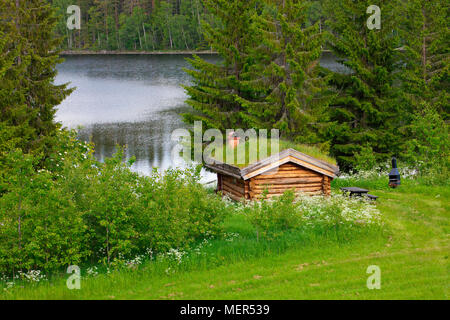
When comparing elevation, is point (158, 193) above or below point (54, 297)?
above

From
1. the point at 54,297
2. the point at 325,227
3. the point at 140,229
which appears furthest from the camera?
the point at 325,227

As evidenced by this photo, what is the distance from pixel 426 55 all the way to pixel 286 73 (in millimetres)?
10833

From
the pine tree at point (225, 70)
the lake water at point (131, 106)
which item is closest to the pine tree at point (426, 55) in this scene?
the pine tree at point (225, 70)

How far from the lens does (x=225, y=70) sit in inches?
1340

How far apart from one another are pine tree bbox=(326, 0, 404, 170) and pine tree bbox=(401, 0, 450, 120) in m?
1.33

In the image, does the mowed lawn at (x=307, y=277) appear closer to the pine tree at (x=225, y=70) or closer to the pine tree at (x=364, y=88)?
the pine tree at (x=364, y=88)

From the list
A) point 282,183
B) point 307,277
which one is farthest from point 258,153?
point 307,277

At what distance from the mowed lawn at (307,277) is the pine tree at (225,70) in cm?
2037

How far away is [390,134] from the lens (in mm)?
33438

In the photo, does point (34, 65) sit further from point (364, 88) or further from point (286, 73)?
point (364, 88)

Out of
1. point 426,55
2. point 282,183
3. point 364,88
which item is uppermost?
point 426,55
